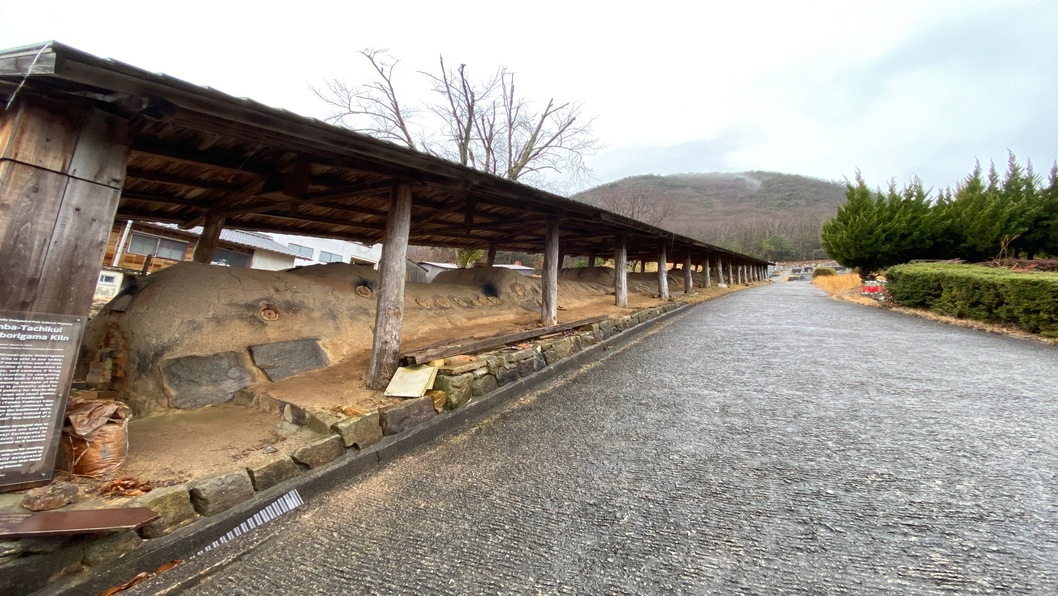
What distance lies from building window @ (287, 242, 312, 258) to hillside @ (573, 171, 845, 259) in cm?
2669

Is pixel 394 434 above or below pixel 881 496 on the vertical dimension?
below

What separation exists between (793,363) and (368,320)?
260 inches

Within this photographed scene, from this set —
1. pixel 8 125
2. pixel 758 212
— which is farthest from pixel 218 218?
pixel 758 212

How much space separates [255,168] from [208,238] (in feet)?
10.5

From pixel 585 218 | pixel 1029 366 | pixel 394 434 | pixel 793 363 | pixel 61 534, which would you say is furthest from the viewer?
pixel 585 218

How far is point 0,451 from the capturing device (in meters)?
2.14

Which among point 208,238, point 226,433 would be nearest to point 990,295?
point 226,433

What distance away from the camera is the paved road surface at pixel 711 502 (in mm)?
2014

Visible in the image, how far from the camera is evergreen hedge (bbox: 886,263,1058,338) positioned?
24.9 feet

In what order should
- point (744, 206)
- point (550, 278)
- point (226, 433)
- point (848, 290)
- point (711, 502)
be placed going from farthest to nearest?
point (744, 206), point (848, 290), point (550, 278), point (226, 433), point (711, 502)

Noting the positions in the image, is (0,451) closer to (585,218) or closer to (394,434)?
(394,434)

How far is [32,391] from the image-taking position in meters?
2.28

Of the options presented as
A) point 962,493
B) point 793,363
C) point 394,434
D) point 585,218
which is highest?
point 585,218

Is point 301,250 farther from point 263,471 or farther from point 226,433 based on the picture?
point 263,471
